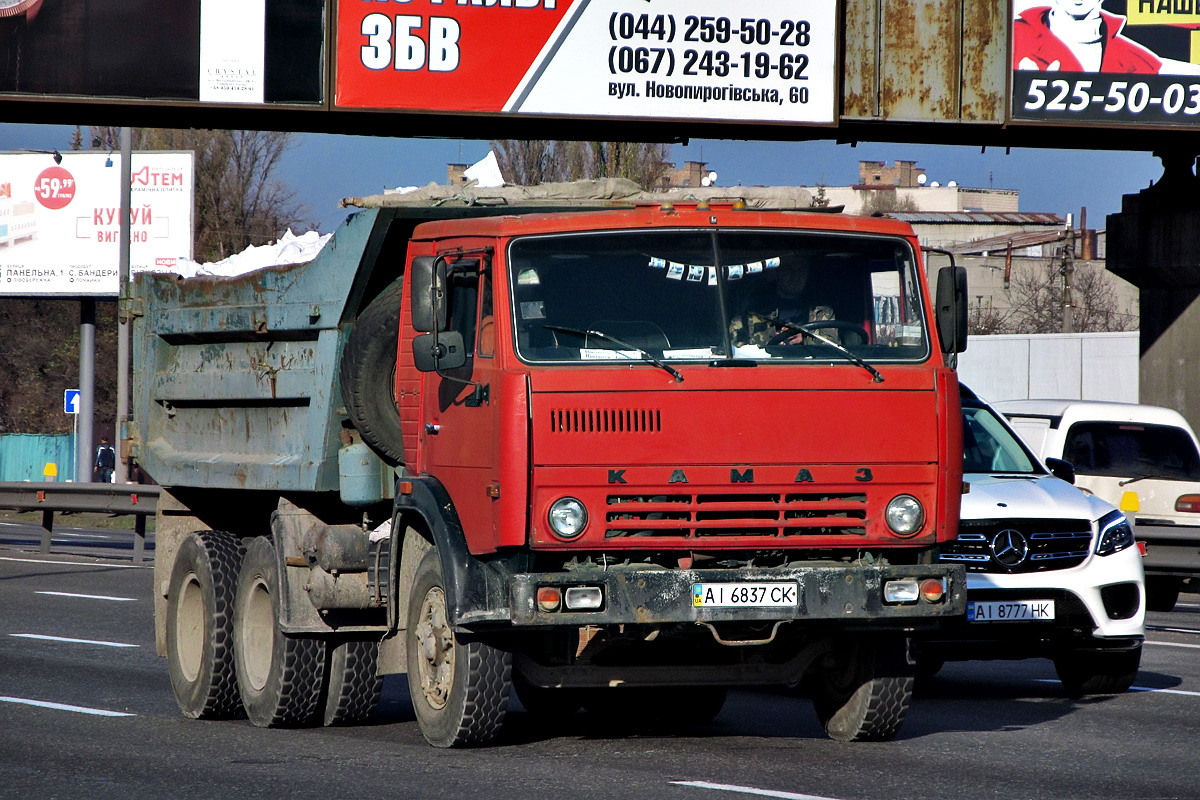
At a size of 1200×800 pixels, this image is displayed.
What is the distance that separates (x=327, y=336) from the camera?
9242 millimetres

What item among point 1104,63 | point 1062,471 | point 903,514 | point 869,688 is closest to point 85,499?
point 1104,63

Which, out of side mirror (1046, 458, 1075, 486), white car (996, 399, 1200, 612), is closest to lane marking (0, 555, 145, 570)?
white car (996, 399, 1200, 612)

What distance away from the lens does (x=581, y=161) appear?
36062 millimetres

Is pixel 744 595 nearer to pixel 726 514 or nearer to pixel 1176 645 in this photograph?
pixel 726 514

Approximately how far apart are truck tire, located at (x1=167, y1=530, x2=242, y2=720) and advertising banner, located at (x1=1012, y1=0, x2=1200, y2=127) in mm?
11562

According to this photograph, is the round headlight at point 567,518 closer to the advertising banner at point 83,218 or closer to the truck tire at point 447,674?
the truck tire at point 447,674

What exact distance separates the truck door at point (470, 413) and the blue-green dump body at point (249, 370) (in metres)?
0.94

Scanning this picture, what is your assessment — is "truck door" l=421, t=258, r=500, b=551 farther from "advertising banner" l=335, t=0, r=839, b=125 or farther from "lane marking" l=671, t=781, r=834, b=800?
"advertising banner" l=335, t=0, r=839, b=125

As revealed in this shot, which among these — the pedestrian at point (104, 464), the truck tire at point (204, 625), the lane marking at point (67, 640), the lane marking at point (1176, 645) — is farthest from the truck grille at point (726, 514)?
the pedestrian at point (104, 464)

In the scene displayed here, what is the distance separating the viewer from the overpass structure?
18.0 metres

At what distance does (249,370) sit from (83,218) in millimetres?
33419

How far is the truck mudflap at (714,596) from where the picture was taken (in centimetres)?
756

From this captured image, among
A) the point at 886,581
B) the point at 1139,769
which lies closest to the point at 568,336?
the point at 886,581

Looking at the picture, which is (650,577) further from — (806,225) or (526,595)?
(806,225)
